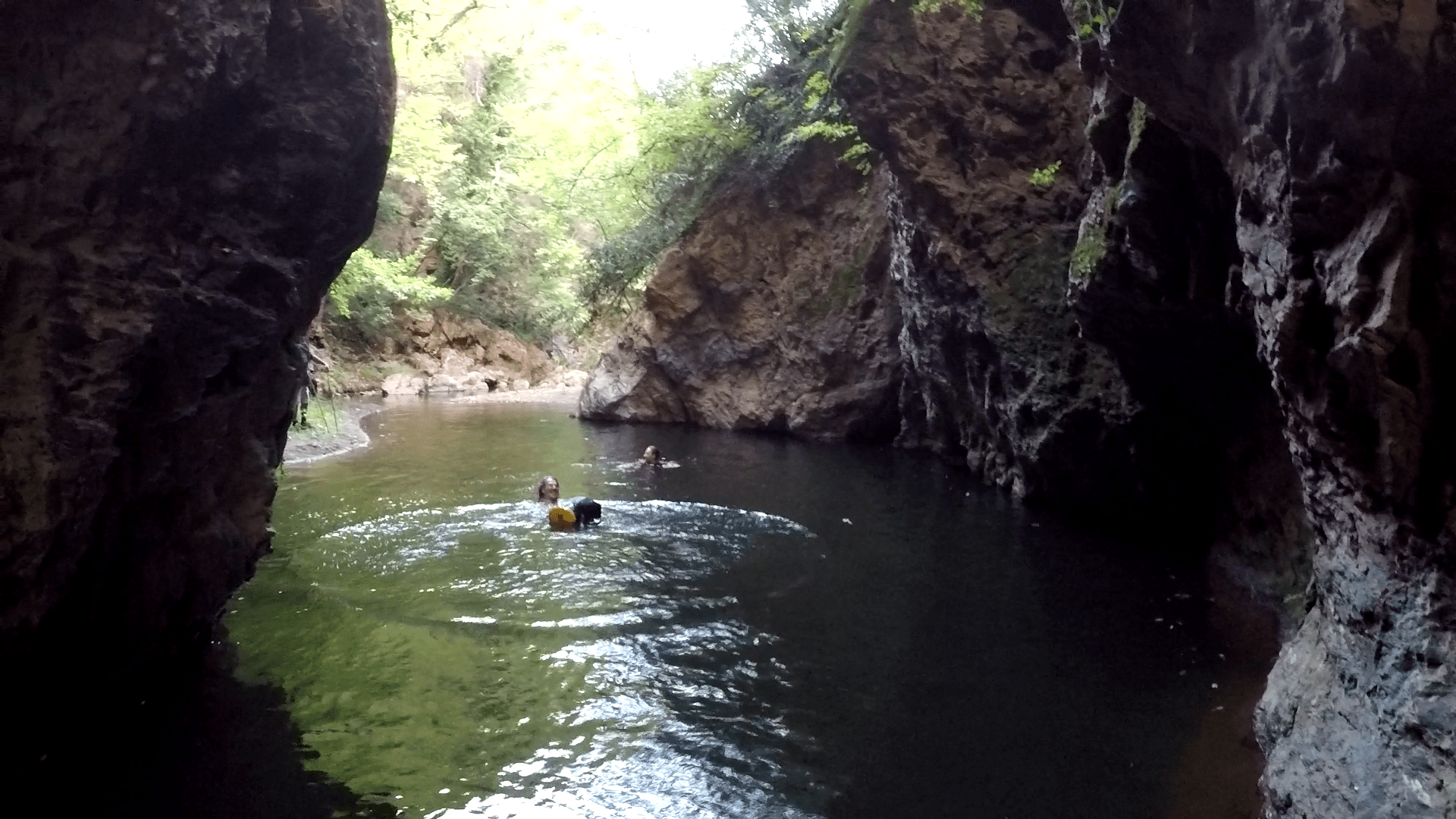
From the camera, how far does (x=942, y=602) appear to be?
7.57 metres

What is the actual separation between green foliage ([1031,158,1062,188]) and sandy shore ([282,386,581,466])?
8.24 meters

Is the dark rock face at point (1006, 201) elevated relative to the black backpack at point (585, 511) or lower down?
elevated

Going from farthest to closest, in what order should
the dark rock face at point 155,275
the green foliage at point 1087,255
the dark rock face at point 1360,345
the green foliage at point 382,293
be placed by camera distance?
the green foliage at point 382,293 → the green foliage at point 1087,255 → the dark rock face at point 155,275 → the dark rock face at point 1360,345

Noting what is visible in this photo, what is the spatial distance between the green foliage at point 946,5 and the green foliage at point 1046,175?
6.59 feet

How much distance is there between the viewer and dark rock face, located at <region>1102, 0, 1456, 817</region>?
334 centimetres

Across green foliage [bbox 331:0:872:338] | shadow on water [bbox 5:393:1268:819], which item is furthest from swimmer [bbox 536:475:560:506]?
green foliage [bbox 331:0:872:338]

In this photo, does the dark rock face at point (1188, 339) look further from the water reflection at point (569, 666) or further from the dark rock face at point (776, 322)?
the dark rock face at point (776, 322)

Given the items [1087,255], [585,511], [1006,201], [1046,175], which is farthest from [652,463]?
[1087,255]

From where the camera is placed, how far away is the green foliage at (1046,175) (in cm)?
1035

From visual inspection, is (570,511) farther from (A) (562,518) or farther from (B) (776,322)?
(B) (776,322)

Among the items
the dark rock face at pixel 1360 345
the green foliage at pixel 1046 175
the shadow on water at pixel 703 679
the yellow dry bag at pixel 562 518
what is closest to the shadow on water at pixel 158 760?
the shadow on water at pixel 703 679

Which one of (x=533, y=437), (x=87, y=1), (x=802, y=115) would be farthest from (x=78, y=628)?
(x=802, y=115)

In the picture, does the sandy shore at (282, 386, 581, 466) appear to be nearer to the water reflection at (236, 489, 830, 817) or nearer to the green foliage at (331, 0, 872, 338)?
the water reflection at (236, 489, 830, 817)

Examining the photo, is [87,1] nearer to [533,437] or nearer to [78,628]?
[78,628]
